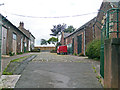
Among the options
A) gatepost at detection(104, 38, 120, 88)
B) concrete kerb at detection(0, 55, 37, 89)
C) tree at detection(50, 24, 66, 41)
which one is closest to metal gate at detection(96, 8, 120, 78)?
gatepost at detection(104, 38, 120, 88)

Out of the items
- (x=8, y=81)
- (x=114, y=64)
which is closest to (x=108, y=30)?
(x=114, y=64)

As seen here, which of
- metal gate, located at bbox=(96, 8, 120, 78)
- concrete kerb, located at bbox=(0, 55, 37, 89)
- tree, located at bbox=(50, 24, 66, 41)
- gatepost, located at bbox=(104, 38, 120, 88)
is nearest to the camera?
gatepost, located at bbox=(104, 38, 120, 88)

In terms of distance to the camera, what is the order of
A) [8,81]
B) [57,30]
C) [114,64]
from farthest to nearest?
[57,30] → [8,81] → [114,64]

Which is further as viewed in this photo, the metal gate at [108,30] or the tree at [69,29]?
the tree at [69,29]

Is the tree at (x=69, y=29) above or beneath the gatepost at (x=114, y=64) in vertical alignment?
above

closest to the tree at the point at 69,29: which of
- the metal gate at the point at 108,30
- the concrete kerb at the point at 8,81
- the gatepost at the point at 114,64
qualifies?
the metal gate at the point at 108,30

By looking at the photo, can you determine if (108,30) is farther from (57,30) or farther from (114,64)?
(57,30)

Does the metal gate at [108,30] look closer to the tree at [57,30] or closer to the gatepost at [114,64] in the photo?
the gatepost at [114,64]

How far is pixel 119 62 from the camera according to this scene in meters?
4.09

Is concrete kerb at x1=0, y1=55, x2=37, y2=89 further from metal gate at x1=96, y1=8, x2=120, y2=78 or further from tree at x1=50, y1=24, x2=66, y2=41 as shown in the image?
tree at x1=50, y1=24, x2=66, y2=41

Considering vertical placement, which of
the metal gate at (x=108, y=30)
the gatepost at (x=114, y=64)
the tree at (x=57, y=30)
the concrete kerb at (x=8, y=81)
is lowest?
the concrete kerb at (x=8, y=81)

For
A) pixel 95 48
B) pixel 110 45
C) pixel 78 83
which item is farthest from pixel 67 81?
pixel 95 48

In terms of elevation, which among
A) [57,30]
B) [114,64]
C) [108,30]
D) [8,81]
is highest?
[57,30]

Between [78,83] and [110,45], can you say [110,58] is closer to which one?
[110,45]
